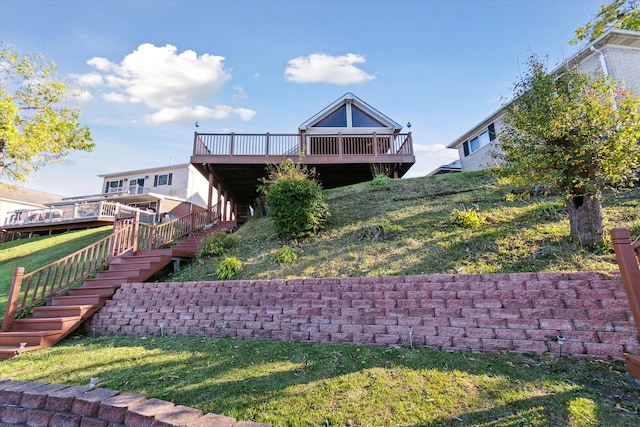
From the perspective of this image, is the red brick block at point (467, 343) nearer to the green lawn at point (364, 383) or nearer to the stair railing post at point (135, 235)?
the green lawn at point (364, 383)

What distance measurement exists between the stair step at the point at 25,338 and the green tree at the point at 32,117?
8818 mm

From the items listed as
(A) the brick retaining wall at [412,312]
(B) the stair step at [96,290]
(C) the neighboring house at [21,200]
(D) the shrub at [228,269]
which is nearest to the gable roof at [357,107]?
(D) the shrub at [228,269]

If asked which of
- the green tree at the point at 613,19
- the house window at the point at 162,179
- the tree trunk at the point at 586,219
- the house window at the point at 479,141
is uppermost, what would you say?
the green tree at the point at 613,19

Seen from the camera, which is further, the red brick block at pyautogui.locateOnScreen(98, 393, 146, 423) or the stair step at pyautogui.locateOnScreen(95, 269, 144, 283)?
the stair step at pyautogui.locateOnScreen(95, 269, 144, 283)

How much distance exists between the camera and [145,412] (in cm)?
253

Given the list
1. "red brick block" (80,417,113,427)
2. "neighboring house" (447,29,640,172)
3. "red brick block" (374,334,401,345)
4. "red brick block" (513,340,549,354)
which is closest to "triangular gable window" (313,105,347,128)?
"neighboring house" (447,29,640,172)

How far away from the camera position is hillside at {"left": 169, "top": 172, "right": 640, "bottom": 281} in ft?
17.8

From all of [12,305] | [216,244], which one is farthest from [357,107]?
[12,305]

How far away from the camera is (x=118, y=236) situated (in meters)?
7.98

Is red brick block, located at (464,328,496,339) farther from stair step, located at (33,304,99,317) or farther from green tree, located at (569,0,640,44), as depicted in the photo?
green tree, located at (569,0,640,44)

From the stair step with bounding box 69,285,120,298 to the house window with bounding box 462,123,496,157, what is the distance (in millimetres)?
15830

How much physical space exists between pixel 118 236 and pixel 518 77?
35.3ft

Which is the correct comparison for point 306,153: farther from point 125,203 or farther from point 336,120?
point 125,203

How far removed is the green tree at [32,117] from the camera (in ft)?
35.8
